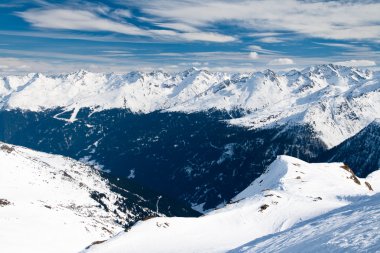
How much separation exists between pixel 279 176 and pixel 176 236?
256 ft

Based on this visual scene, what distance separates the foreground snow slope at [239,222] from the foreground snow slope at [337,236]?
23430mm

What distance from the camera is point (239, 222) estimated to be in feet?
303

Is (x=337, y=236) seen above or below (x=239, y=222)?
above

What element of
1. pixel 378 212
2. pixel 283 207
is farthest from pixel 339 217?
pixel 283 207

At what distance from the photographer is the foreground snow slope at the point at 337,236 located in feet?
103

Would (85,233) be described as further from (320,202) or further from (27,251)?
(320,202)

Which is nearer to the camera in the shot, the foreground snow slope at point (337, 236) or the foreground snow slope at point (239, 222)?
the foreground snow slope at point (337, 236)

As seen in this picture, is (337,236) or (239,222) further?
(239,222)

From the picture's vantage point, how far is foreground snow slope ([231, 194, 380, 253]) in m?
31.2

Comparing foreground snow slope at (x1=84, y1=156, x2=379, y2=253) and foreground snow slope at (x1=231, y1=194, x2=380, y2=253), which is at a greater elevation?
foreground snow slope at (x1=231, y1=194, x2=380, y2=253)

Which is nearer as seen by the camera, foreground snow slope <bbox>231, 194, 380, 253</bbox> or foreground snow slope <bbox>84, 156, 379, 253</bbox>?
foreground snow slope <bbox>231, 194, 380, 253</bbox>

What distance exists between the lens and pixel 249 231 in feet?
286

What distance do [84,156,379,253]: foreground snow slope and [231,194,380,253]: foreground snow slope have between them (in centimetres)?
2343

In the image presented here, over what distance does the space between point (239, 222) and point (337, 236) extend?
58.3 metres
